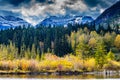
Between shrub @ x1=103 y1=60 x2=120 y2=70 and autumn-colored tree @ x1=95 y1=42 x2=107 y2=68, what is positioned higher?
autumn-colored tree @ x1=95 y1=42 x2=107 y2=68

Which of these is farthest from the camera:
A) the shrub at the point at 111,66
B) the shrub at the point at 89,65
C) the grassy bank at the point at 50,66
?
the shrub at the point at 111,66

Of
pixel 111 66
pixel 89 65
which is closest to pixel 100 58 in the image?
pixel 111 66

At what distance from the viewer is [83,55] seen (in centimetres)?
16762

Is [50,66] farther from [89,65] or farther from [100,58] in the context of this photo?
[100,58]

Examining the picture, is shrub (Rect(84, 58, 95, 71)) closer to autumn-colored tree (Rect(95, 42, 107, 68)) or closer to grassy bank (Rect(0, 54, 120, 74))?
grassy bank (Rect(0, 54, 120, 74))

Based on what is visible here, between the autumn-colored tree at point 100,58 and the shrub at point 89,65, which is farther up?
the autumn-colored tree at point 100,58

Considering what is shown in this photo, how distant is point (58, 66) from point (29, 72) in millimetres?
14014

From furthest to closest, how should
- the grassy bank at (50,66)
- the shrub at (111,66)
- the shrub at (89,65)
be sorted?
1. the shrub at (111,66)
2. the shrub at (89,65)
3. the grassy bank at (50,66)

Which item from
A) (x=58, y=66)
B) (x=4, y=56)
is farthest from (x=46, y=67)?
(x=4, y=56)

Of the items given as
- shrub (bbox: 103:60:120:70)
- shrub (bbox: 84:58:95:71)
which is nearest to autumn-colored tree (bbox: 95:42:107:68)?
shrub (bbox: 103:60:120:70)

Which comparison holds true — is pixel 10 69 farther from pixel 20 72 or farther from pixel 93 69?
pixel 93 69

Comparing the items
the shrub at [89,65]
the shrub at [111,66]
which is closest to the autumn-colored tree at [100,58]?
the shrub at [111,66]

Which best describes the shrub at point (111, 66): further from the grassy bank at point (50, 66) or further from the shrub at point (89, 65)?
the shrub at point (89, 65)

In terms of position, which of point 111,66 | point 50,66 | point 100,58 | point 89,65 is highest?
point 100,58
